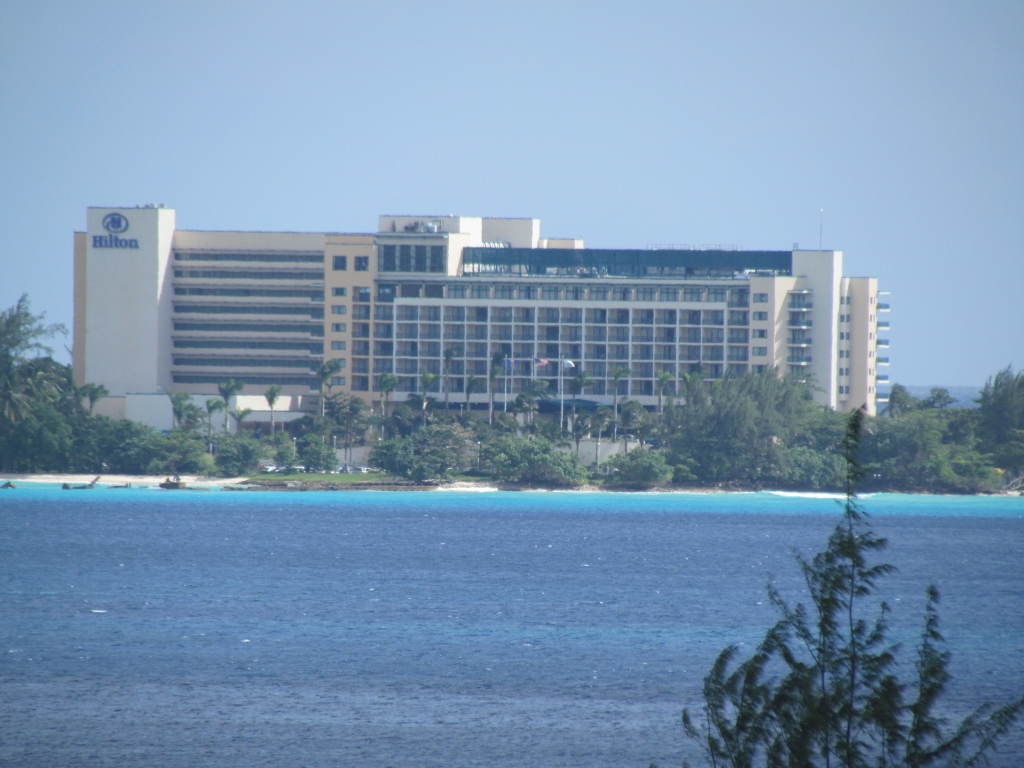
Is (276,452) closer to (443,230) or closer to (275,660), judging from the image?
(443,230)

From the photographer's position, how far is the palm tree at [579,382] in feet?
527

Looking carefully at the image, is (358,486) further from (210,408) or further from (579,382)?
(579,382)

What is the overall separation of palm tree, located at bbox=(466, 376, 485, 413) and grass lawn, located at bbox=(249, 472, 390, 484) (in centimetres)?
2377

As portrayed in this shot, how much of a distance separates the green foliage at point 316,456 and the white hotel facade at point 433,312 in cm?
2317

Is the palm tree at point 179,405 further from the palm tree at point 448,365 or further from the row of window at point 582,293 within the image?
the row of window at point 582,293

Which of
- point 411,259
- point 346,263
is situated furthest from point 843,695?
point 411,259

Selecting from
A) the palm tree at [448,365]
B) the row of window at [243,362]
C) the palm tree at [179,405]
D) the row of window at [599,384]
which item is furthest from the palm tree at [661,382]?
the palm tree at [179,405]

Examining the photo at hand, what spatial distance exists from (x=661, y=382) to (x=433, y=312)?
3208 centimetres

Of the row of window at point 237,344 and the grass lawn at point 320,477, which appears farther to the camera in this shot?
the row of window at point 237,344

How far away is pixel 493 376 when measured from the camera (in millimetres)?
162250

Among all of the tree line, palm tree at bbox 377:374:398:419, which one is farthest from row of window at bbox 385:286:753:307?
the tree line

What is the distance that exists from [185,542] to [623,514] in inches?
1939

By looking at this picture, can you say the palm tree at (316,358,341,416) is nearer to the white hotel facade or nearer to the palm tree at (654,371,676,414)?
the white hotel facade

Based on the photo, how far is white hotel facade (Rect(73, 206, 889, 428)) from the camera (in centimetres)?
16825
